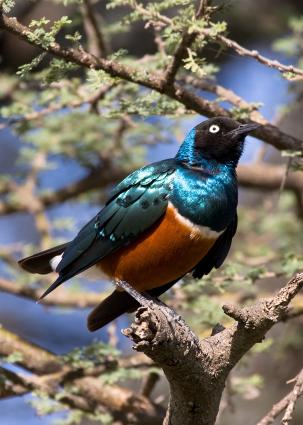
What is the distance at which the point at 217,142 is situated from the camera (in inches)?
191

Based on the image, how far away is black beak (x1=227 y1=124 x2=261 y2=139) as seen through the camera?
15.5ft

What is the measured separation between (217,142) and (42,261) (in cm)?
124

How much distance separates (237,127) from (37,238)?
5.99 metres

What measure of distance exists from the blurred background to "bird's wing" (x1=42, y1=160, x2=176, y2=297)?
0.35m

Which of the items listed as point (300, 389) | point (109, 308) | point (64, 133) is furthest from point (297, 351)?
point (300, 389)

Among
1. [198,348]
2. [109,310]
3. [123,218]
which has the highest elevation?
[123,218]

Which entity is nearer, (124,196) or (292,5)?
(124,196)

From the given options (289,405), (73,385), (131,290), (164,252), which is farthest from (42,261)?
(289,405)

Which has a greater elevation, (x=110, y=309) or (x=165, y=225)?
(x=165, y=225)

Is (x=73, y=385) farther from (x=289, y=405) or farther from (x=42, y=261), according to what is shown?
(x=289, y=405)

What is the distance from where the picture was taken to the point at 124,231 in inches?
181

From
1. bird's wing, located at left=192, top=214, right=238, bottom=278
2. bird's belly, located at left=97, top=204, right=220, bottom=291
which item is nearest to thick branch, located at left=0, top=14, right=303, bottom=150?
bird's wing, located at left=192, top=214, right=238, bottom=278

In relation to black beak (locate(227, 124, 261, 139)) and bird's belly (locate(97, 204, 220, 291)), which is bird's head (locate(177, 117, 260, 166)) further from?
bird's belly (locate(97, 204, 220, 291))

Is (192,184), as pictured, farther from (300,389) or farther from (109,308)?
(300,389)
